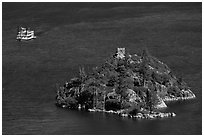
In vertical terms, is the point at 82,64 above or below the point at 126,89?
above

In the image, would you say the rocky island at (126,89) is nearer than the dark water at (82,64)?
No

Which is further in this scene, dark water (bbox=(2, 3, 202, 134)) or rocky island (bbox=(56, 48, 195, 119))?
rocky island (bbox=(56, 48, 195, 119))

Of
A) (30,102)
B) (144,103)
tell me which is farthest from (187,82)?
(30,102)

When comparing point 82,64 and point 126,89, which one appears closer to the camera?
point 126,89

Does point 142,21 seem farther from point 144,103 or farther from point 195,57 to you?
point 144,103
